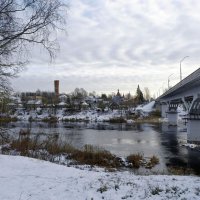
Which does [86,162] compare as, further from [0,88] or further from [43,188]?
[43,188]

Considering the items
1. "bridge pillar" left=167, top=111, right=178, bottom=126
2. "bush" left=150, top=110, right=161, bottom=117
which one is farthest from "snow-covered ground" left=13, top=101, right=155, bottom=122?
"bridge pillar" left=167, top=111, right=178, bottom=126

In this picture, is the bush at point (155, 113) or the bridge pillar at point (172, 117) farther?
the bush at point (155, 113)

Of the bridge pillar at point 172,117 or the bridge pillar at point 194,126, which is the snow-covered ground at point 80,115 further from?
the bridge pillar at point 194,126

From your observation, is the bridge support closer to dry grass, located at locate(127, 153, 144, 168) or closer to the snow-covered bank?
dry grass, located at locate(127, 153, 144, 168)

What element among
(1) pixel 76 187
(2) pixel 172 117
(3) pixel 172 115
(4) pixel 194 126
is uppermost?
(3) pixel 172 115

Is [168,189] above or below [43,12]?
below

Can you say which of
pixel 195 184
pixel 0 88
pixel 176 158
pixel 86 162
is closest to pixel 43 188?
pixel 195 184

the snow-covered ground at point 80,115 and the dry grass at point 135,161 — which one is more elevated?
the snow-covered ground at point 80,115

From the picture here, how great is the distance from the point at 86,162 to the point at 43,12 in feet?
38.7

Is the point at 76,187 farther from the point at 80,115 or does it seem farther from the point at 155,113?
the point at 155,113

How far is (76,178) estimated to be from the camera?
12.5 metres

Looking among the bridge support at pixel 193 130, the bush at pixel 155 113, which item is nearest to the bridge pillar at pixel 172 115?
the bush at pixel 155 113

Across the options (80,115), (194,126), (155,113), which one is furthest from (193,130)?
(155,113)

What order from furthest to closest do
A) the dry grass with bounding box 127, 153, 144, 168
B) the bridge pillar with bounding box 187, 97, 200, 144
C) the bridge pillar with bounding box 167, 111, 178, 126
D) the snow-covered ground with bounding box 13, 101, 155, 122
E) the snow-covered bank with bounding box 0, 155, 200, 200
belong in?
the snow-covered ground with bounding box 13, 101, 155, 122, the bridge pillar with bounding box 167, 111, 178, 126, the bridge pillar with bounding box 187, 97, 200, 144, the dry grass with bounding box 127, 153, 144, 168, the snow-covered bank with bounding box 0, 155, 200, 200
